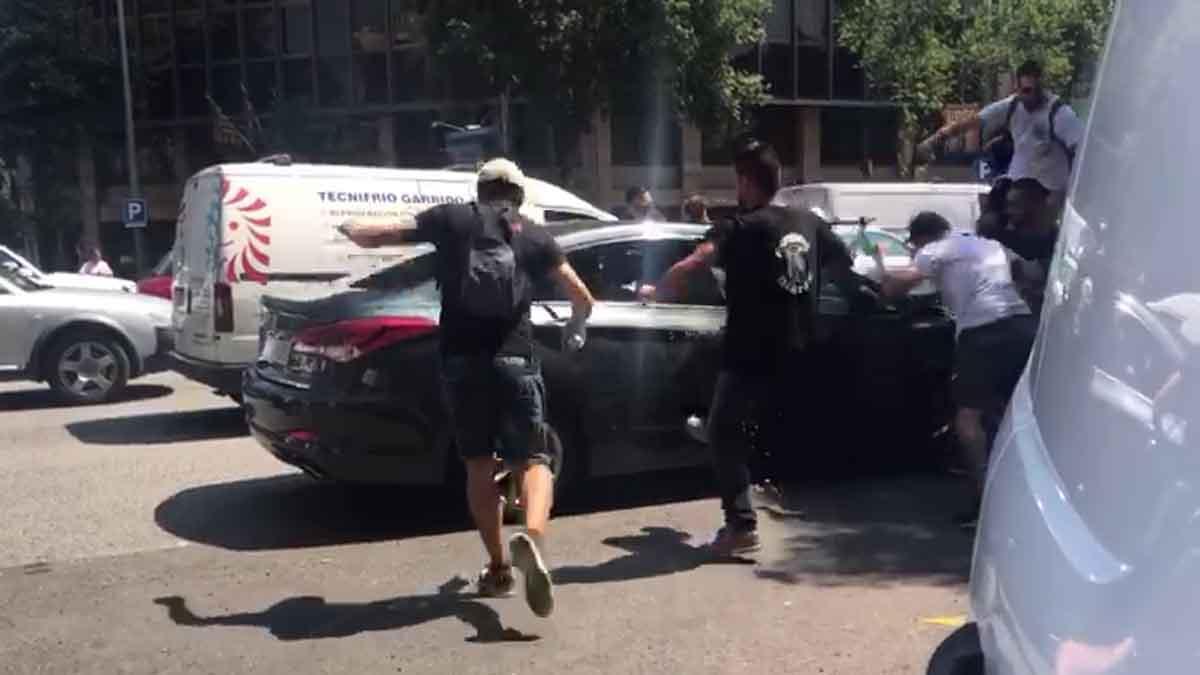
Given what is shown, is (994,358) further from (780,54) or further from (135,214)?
(780,54)

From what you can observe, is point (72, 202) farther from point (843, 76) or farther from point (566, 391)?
point (566, 391)

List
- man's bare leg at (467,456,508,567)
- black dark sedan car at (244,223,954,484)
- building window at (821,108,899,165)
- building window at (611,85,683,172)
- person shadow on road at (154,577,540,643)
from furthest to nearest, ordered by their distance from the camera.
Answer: building window at (821,108,899,165)
building window at (611,85,683,172)
black dark sedan car at (244,223,954,484)
man's bare leg at (467,456,508,567)
person shadow on road at (154,577,540,643)

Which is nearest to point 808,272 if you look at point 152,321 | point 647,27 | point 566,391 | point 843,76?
point 566,391

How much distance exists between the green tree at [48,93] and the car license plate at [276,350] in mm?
28363

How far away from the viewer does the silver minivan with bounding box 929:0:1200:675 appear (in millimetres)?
1373

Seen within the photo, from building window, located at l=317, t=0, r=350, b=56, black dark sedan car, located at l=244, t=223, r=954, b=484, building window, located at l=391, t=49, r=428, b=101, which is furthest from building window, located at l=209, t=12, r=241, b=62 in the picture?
black dark sedan car, located at l=244, t=223, r=954, b=484

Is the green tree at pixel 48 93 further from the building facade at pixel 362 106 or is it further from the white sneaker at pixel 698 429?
the white sneaker at pixel 698 429

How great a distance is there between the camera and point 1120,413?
1.53m

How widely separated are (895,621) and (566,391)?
7.39 ft

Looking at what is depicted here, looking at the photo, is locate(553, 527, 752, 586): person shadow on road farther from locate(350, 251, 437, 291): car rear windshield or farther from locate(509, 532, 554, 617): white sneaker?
locate(350, 251, 437, 291): car rear windshield

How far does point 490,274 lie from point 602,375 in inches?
68.6

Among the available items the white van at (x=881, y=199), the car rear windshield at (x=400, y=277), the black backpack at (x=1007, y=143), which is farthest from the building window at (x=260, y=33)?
the black backpack at (x=1007, y=143)

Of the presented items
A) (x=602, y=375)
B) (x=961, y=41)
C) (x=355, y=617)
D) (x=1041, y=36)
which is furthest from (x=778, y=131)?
(x=355, y=617)

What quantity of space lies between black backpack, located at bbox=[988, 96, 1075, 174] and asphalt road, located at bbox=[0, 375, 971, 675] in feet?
6.60
